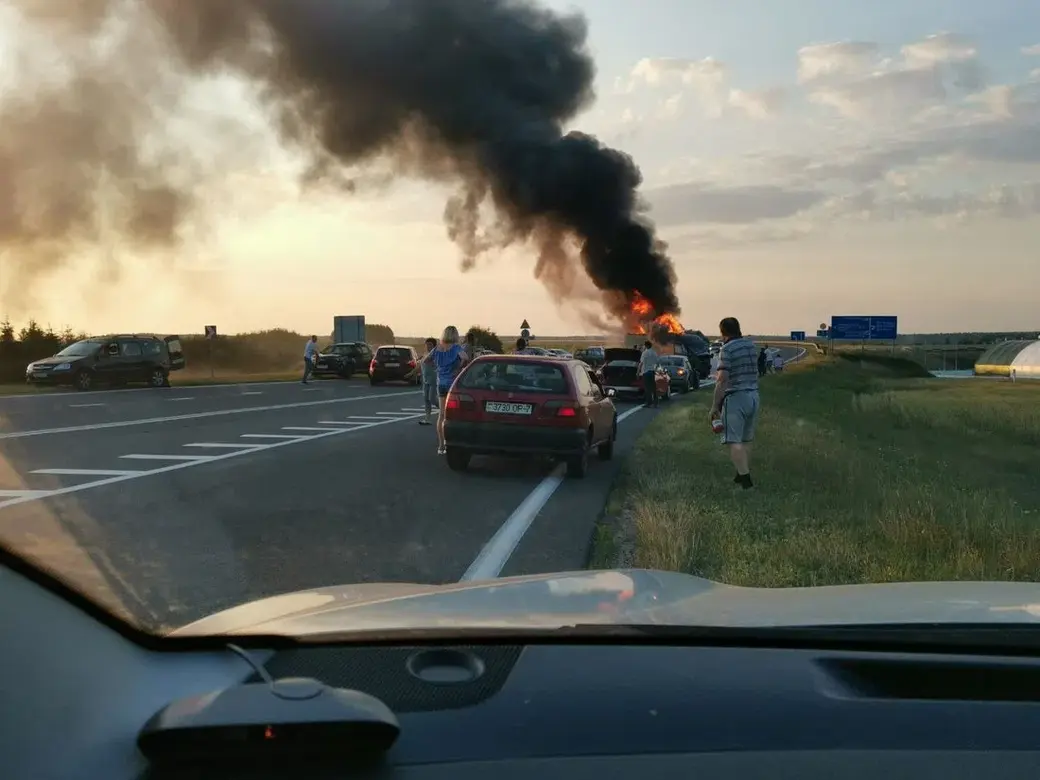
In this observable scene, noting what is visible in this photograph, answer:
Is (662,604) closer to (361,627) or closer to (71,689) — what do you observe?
(361,627)

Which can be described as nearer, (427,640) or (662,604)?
(427,640)

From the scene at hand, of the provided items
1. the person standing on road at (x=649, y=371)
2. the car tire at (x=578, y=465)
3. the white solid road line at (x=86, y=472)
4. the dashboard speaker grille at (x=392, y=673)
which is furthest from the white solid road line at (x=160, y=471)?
the person standing on road at (x=649, y=371)

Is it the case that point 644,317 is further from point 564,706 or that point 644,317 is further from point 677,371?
point 564,706

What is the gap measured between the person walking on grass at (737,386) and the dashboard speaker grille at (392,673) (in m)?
9.17

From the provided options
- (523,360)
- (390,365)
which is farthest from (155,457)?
(390,365)

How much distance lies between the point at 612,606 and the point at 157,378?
3207 cm

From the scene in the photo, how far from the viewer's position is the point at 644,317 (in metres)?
46.4

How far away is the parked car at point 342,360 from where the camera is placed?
141 feet

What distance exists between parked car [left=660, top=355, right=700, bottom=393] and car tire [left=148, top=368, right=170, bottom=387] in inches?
642

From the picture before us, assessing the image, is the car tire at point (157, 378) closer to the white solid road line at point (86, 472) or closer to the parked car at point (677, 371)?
the parked car at point (677, 371)

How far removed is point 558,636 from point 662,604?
49 centimetres

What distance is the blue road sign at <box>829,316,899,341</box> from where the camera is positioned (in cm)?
6275

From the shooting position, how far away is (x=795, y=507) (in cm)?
934

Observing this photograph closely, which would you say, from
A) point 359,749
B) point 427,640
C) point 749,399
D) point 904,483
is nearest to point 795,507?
point 749,399
